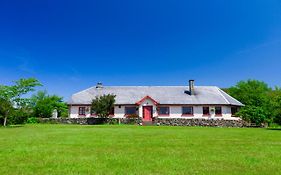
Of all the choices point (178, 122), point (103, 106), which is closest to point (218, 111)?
point (178, 122)

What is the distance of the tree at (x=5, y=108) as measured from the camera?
1140 inches

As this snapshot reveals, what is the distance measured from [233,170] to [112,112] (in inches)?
1319

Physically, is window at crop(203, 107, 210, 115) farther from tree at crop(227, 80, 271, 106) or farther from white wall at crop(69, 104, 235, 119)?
tree at crop(227, 80, 271, 106)

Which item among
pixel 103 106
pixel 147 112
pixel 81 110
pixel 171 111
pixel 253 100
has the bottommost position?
pixel 147 112

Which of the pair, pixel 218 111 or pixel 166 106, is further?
pixel 166 106

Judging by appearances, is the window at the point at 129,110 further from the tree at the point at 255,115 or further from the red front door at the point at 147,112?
the tree at the point at 255,115

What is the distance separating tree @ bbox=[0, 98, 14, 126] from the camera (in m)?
29.0

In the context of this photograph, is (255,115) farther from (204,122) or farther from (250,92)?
(250,92)

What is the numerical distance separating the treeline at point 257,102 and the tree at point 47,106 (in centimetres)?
3408

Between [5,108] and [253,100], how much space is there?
126ft

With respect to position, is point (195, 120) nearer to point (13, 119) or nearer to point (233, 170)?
point (13, 119)

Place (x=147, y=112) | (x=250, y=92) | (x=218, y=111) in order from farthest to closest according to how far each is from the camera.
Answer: (x=250, y=92)
(x=218, y=111)
(x=147, y=112)

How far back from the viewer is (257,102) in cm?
4422

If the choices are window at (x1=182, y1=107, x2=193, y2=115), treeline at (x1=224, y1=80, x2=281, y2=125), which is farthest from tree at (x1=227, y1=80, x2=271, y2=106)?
window at (x1=182, y1=107, x2=193, y2=115)
